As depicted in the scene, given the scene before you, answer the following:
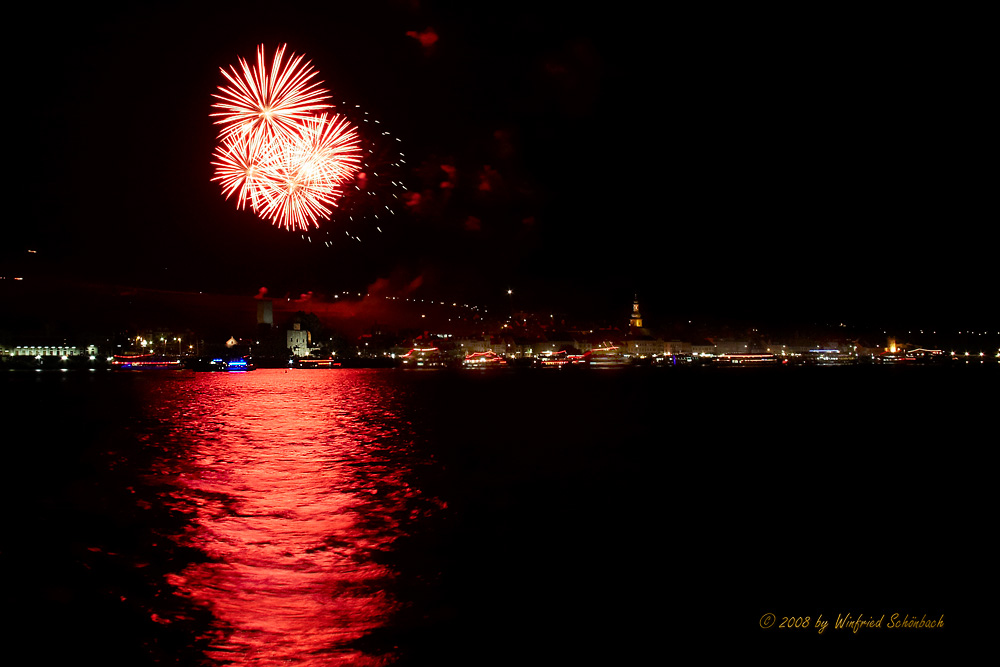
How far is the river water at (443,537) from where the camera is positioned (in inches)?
119

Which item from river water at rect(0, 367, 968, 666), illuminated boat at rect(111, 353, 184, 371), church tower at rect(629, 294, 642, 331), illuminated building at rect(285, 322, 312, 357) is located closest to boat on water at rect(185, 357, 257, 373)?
illuminated boat at rect(111, 353, 184, 371)

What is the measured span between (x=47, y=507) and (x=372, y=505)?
2.75 metres

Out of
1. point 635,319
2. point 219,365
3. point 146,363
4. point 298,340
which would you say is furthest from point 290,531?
point 635,319

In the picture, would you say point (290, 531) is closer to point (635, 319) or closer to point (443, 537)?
point (443, 537)

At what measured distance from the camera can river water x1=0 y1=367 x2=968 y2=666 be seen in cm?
302

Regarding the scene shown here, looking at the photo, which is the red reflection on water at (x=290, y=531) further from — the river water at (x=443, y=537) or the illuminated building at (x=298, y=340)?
the illuminated building at (x=298, y=340)

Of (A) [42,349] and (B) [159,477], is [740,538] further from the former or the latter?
(A) [42,349]

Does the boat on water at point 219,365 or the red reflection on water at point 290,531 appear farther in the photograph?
the boat on water at point 219,365

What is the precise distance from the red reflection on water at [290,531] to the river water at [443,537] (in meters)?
0.02

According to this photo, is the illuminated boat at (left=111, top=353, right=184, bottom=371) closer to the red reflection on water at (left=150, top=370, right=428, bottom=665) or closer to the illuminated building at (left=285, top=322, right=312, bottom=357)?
the illuminated building at (left=285, top=322, right=312, bottom=357)

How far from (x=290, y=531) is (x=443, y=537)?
3.73 feet

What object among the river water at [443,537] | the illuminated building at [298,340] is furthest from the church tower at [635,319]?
the river water at [443,537]

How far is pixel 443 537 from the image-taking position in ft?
15.2

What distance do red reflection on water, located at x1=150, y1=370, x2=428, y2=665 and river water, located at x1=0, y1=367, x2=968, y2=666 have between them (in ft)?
0.06
